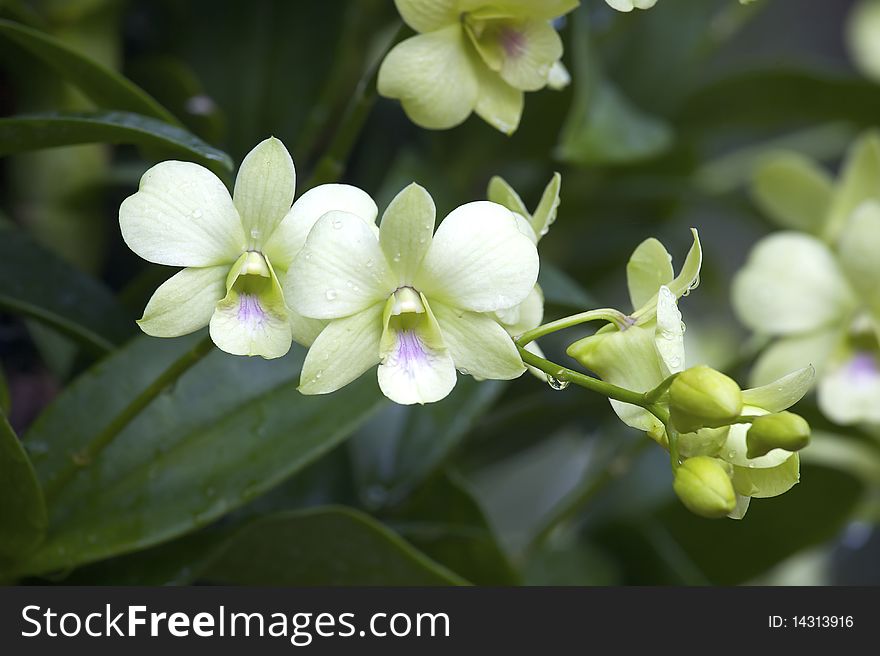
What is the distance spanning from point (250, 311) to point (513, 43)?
17 centimetres

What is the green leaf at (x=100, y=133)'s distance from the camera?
38cm

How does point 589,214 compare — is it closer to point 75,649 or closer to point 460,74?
point 460,74

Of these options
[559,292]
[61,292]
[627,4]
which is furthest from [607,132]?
[61,292]

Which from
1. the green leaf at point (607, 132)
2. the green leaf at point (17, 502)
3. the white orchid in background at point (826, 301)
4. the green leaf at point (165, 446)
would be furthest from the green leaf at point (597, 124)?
the green leaf at point (17, 502)

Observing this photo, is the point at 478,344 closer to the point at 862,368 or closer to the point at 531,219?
the point at 531,219

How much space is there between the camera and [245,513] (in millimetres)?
521

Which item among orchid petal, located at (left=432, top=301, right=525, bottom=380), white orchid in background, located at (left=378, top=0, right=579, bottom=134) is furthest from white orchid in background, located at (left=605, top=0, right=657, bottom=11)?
orchid petal, located at (left=432, top=301, right=525, bottom=380)

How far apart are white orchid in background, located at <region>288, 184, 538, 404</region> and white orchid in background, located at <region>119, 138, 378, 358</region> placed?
0.05 ft

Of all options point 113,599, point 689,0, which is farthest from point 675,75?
point 113,599

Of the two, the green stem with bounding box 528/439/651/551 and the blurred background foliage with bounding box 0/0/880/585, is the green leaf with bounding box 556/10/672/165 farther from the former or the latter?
the green stem with bounding box 528/439/651/551

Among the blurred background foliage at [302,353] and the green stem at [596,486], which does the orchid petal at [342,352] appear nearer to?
the blurred background foliage at [302,353]

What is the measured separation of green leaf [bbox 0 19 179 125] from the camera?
0.42m

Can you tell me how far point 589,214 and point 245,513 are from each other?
14.7 inches

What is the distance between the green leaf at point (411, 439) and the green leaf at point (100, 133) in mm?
209
